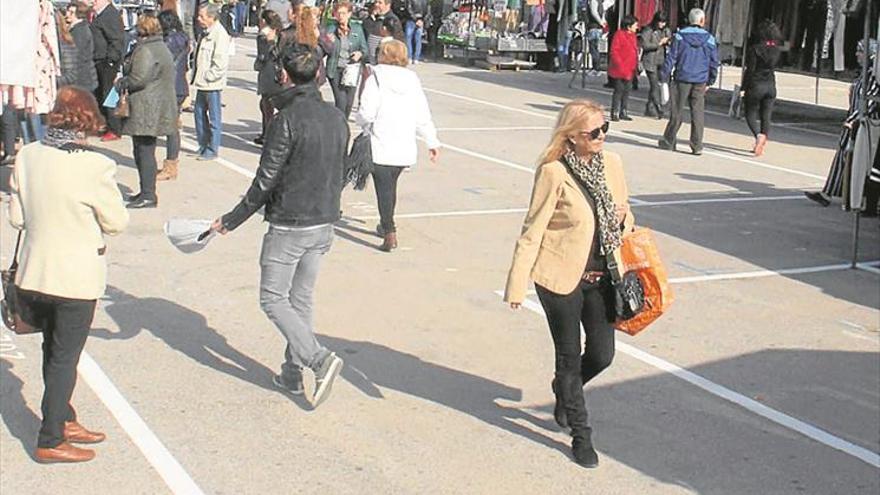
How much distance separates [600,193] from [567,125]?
35cm

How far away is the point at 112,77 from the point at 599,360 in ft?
35.4

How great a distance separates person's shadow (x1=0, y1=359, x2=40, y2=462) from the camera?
568 cm

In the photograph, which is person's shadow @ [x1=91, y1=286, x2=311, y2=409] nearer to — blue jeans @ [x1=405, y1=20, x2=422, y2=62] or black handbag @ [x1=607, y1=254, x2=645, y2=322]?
black handbag @ [x1=607, y1=254, x2=645, y2=322]

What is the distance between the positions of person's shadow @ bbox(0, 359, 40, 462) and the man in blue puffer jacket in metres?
11.2

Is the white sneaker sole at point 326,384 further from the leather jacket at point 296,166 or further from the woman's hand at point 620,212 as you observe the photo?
the woman's hand at point 620,212

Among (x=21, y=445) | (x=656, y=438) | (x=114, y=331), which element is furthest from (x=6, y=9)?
(x=656, y=438)

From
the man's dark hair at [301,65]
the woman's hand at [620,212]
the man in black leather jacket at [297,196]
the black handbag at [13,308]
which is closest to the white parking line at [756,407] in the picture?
the woman's hand at [620,212]

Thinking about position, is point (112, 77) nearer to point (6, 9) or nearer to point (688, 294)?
point (6, 9)

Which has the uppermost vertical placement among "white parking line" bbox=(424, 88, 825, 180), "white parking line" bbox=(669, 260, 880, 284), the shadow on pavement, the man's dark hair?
the man's dark hair

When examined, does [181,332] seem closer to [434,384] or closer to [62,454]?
[434,384]

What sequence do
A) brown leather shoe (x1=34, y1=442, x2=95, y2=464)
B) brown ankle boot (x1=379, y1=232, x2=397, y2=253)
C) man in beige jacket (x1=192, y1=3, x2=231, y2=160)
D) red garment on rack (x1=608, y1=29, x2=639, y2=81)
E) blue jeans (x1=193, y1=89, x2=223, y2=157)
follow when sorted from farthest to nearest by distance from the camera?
red garment on rack (x1=608, y1=29, x2=639, y2=81) → blue jeans (x1=193, y1=89, x2=223, y2=157) → man in beige jacket (x1=192, y1=3, x2=231, y2=160) → brown ankle boot (x1=379, y1=232, x2=397, y2=253) → brown leather shoe (x1=34, y1=442, x2=95, y2=464)

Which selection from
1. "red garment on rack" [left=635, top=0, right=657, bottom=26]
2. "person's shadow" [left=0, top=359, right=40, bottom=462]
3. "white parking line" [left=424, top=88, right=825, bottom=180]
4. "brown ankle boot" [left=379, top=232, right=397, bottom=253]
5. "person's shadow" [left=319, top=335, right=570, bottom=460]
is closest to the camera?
"person's shadow" [left=0, top=359, right=40, bottom=462]

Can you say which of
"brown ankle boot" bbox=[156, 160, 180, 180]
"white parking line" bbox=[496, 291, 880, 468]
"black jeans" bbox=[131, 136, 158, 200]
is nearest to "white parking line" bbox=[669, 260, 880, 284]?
"white parking line" bbox=[496, 291, 880, 468]

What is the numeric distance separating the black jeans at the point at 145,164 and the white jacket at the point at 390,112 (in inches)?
97.1
